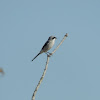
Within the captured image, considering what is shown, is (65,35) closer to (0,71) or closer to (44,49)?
(0,71)

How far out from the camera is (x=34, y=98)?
2182 millimetres

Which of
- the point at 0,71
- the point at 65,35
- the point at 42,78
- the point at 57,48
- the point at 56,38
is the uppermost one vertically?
the point at 56,38

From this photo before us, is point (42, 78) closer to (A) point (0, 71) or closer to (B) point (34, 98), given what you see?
(B) point (34, 98)

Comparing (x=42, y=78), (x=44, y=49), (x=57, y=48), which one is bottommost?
(x=42, y=78)

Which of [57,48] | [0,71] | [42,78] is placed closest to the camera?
[0,71]

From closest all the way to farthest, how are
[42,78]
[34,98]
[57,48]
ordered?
[34,98] < [42,78] < [57,48]

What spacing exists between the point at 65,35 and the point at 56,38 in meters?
7.51

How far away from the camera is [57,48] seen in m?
4.37

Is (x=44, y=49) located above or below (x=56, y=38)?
below

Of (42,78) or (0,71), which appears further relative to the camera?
(42,78)

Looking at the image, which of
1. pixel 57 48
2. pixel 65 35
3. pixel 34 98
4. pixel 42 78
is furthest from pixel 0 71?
pixel 65 35

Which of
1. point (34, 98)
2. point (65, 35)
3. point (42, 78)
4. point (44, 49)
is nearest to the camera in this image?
point (34, 98)

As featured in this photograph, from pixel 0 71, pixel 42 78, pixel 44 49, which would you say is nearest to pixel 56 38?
pixel 44 49

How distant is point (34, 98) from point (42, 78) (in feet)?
1.93
